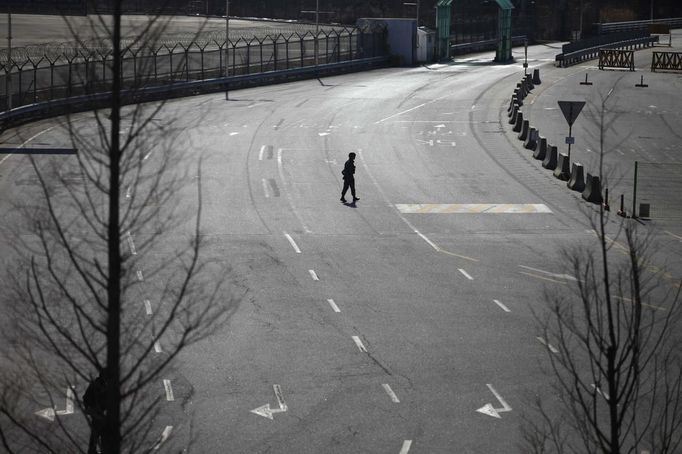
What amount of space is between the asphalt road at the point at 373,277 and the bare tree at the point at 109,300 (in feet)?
2.80

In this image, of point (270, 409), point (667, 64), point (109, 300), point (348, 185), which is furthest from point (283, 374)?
point (667, 64)

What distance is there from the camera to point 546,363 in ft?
66.0

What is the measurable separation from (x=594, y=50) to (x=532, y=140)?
48.2 m

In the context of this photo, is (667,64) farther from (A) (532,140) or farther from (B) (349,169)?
(B) (349,169)

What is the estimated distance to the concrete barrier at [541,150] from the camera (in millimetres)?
42156

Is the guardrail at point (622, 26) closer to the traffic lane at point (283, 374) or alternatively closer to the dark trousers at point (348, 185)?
the dark trousers at point (348, 185)

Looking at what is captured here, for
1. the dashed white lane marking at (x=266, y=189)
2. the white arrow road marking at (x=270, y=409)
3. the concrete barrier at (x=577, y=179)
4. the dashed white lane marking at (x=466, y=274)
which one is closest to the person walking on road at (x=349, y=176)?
the dashed white lane marking at (x=266, y=189)

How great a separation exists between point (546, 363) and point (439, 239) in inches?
395

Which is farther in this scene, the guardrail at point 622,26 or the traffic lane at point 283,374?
the guardrail at point 622,26

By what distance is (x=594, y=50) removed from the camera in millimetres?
89688

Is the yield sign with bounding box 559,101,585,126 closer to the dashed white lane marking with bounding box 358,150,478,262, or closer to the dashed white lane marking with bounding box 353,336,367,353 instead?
the dashed white lane marking with bounding box 358,150,478,262

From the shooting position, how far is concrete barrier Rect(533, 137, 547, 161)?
138 feet

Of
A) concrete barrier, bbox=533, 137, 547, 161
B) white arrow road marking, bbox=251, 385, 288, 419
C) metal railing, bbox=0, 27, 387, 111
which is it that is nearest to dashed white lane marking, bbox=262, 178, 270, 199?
metal railing, bbox=0, 27, 387, 111

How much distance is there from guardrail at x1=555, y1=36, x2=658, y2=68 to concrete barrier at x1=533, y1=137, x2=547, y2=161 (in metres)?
39.6
